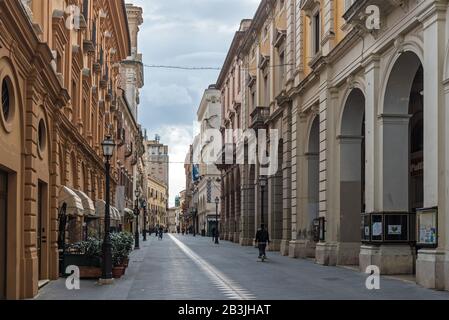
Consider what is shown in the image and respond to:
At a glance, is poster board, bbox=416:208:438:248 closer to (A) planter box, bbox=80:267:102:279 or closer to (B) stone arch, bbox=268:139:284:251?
(A) planter box, bbox=80:267:102:279

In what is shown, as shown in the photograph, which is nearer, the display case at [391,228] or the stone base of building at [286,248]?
the display case at [391,228]

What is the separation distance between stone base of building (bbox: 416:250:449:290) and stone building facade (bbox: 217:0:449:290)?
2cm

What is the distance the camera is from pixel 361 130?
2795cm

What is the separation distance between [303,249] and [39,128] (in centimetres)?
1794

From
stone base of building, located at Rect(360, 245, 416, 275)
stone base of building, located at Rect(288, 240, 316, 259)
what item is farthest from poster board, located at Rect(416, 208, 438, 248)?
stone base of building, located at Rect(288, 240, 316, 259)

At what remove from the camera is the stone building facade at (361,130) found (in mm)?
18406

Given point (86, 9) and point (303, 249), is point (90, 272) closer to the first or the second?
point (86, 9)

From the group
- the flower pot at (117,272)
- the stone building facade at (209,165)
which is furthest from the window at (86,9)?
the stone building facade at (209,165)

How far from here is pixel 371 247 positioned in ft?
74.2

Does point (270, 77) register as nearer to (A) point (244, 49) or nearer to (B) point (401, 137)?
(A) point (244, 49)

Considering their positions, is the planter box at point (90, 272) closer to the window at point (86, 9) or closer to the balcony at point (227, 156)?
the window at point (86, 9)

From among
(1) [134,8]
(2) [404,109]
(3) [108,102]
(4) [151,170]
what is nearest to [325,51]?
(2) [404,109]

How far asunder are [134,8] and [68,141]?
61113mm

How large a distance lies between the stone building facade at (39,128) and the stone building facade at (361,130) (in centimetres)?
931
